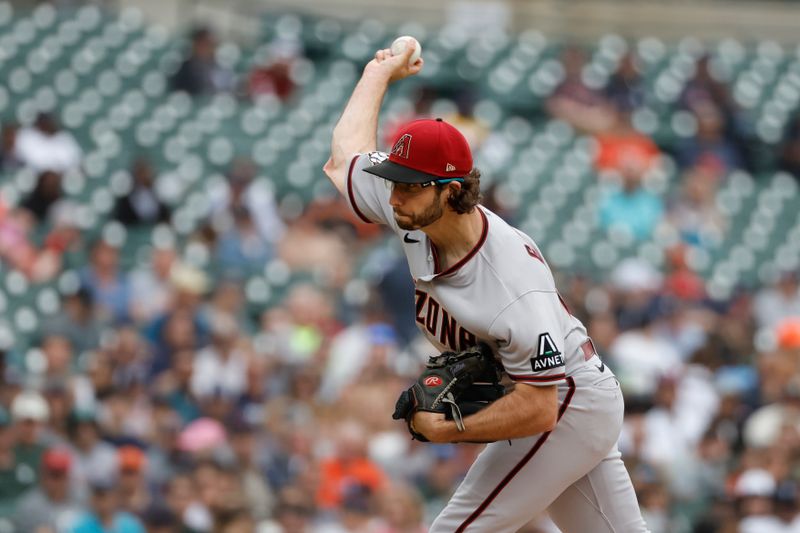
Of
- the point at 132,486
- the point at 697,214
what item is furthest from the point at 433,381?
the point at 697,214

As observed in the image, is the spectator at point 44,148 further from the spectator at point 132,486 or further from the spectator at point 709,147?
the spectator at point 709,147

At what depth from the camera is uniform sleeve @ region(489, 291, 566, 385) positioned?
3744mm

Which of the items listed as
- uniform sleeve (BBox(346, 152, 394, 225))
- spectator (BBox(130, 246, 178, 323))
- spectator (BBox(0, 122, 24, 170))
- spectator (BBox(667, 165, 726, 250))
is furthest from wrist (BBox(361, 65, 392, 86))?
spectator (BBox(667, 165, 726, 250))

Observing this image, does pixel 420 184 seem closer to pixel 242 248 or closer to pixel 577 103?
pixel 242 248

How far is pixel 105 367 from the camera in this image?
8055mm

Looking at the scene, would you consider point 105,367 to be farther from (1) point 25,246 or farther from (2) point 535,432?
(2) point 535,432

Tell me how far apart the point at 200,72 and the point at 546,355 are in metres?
9.67

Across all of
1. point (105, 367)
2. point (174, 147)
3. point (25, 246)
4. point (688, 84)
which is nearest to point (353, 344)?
point (105, 367)

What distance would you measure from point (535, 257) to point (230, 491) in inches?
152

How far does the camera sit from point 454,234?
3908 millimetres

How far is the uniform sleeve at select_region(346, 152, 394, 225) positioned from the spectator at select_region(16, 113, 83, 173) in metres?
6.79

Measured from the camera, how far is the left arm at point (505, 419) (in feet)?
12.4

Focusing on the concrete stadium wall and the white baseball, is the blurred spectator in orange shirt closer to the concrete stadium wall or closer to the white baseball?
the white baseball


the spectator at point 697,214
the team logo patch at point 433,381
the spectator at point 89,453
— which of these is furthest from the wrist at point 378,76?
the spectator at point 697,214
